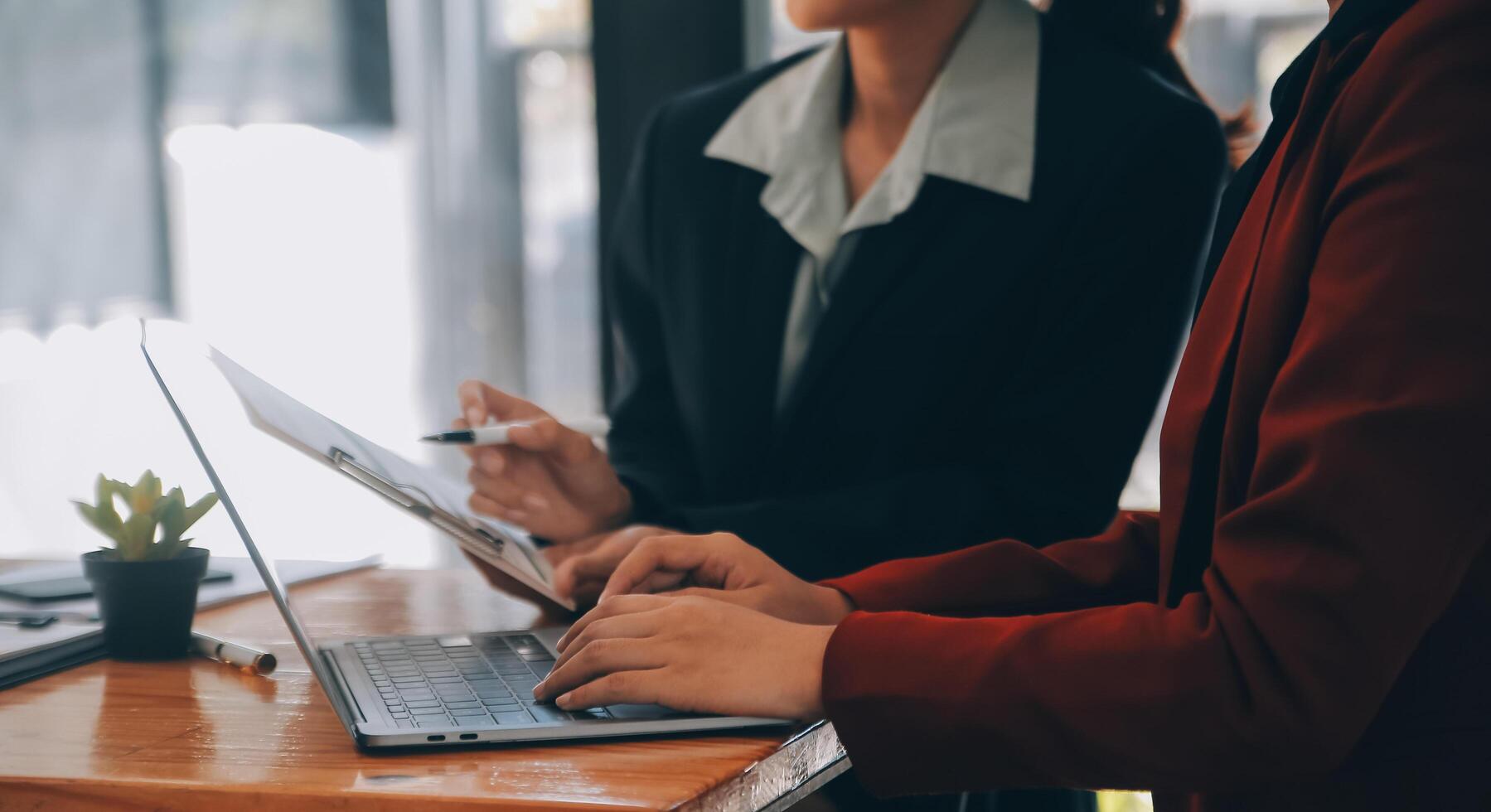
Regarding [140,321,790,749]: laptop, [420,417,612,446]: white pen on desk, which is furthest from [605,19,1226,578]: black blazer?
[140,321,790,749]: laptop

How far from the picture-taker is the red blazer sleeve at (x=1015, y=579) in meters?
0.93

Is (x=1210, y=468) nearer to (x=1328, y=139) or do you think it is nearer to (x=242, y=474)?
(x=1328, y=139)

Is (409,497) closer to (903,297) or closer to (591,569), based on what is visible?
(591,569)

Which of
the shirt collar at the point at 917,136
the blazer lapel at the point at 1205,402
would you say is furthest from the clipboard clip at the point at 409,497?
the shirt collar at the point at 917,136

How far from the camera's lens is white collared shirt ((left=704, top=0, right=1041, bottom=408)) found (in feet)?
4.42

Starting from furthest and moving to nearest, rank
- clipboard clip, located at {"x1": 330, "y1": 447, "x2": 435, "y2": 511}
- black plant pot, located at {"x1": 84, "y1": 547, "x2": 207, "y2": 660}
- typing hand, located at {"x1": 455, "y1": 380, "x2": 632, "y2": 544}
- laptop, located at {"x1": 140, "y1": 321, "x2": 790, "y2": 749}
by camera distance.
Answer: typing hand, located at {"x1": 455, "y1": 380, "x2": 632, "y2": 544}
black plant pot, located at {"x1": 84, "y1": 547, "x2": 207, "y2": 660}
clipboard clip, located at {"x1": 330, "y1": 447, "x2": 435, "y2": 511}
laptop, located at {"x1": 140, "y1": 321, "x2": 790, "y2": 749}

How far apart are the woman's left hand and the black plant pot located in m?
0.36

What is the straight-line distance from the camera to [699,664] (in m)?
0.75

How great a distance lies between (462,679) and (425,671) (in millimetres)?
38

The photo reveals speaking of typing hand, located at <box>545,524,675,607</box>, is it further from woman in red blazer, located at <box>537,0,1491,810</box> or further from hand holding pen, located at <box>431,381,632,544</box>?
woman in red blazer, located at <box>537,0,1491,810</box>

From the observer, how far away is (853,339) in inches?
53.4

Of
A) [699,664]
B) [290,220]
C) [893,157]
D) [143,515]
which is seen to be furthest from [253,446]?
[290,220]

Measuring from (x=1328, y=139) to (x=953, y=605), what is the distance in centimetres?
41

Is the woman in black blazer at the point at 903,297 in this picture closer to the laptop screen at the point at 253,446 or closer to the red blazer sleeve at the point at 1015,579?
the laptop screen at the point at 253,446
